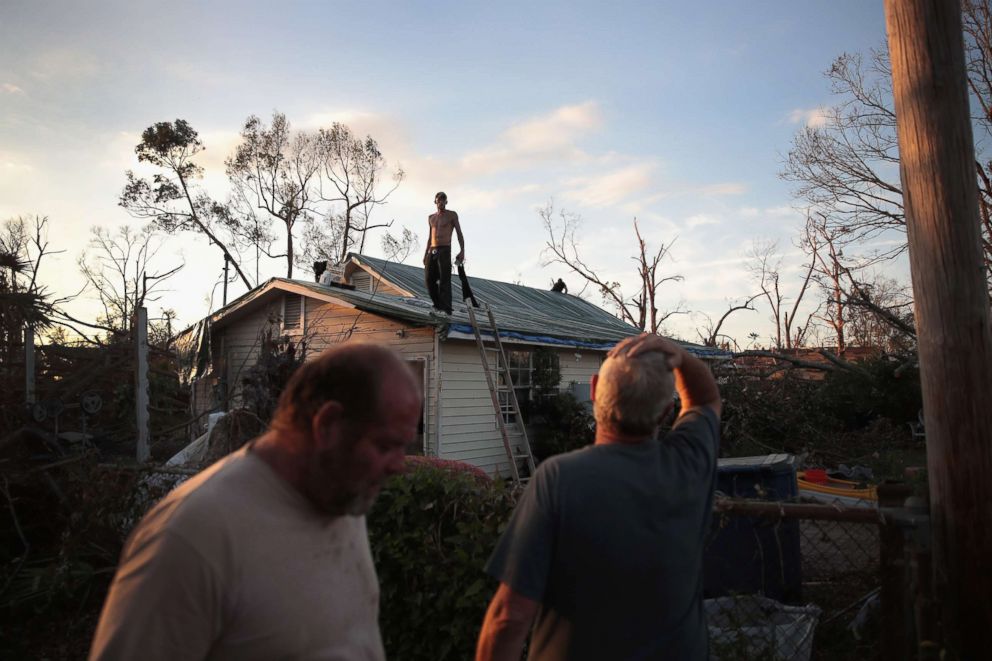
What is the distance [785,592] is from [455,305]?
11.6m

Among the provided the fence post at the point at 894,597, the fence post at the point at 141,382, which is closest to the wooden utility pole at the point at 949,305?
the fence post at the point at 894,597

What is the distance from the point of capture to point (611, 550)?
1920mm

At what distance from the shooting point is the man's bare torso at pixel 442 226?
11930 millimetres

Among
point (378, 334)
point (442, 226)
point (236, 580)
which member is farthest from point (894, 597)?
point (378, 334)

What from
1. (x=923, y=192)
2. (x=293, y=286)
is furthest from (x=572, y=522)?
(x=293, y=286)

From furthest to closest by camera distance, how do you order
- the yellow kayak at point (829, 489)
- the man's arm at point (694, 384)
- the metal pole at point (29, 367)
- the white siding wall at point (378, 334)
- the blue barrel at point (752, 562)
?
the white siding wall at point (378, 334), the yellow kayak at point (829, 489), the metal pole at point (29, 367), the blue barrel at point (752, 562), the man's arm at point (694, 384)

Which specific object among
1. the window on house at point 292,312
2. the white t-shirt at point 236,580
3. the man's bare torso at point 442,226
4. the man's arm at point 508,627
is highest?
the man's bare torso at point 442,226

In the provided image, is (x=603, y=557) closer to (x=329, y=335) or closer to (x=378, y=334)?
(x=378, y=334)

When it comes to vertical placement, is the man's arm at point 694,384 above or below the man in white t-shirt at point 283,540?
above

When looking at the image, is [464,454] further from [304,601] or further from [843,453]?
[304,601]

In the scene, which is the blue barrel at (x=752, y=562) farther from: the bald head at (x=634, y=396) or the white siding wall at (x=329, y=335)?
the white siding wall at (x=329, y=335)

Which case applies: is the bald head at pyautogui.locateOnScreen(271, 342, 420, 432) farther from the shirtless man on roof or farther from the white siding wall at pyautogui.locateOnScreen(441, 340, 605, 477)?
the white siding wall at pyautogui.locateOnScreen(441, 340, 605, 477)

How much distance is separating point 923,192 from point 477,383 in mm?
→ 10878

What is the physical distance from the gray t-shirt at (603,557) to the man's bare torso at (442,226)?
10.2 metres
